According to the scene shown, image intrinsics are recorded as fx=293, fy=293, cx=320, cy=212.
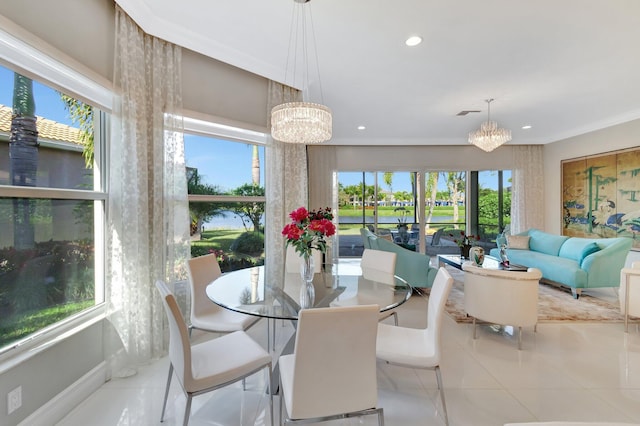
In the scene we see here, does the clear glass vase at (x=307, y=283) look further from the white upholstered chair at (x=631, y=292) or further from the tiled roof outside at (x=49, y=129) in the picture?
the white upholstered chair at (x=631, y=292)

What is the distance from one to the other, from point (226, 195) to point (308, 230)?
1978 mm

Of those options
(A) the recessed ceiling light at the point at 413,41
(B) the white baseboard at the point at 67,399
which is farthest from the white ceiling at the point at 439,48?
(B) the white baseboard at the point at 67,399

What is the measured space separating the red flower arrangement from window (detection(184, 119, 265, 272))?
177 centimetres

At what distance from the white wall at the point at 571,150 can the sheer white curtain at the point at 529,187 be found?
12cm

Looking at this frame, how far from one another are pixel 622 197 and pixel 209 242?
6.75m

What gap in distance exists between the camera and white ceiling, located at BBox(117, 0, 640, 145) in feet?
7.56

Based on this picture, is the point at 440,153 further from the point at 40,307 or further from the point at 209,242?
the point at 40,307

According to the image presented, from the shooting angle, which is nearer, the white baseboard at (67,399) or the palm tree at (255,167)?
the white baseboard at (67,399)

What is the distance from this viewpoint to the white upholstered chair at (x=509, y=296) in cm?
283

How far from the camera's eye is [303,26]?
8.23 feet

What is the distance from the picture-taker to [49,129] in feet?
6.54

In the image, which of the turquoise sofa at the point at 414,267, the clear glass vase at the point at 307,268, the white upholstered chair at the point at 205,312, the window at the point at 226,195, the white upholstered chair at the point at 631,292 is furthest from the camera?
the turquoise sofa at the point at 414,267

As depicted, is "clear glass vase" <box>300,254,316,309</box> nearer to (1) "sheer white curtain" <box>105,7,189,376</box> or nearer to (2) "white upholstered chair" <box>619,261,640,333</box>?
(1) "sheer white curtain" <box>105,7,189,376</box>

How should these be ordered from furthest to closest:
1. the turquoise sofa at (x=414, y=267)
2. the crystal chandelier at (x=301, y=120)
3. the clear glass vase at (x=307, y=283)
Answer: the turquoise sofa at (x=414, y=267), the crystal chandelier at (x=301, y=120), the clear glass vase at (x=307, y=283)
